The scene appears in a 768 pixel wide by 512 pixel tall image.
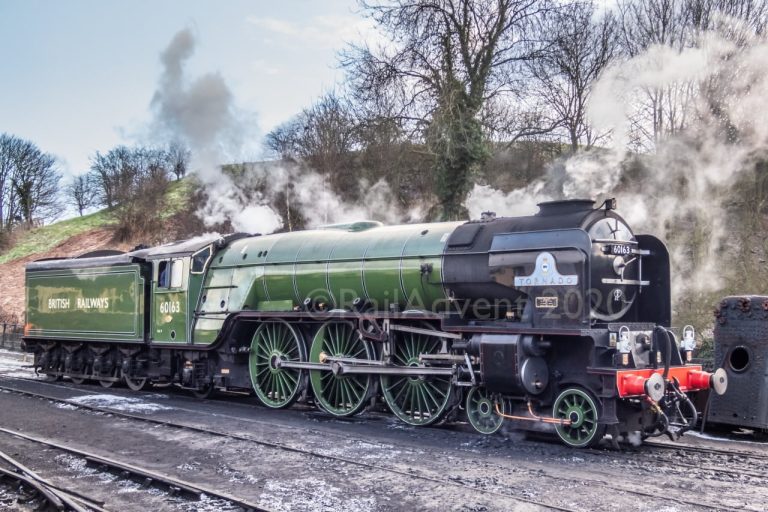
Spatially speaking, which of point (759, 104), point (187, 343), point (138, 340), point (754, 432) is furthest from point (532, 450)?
point (759, 104)

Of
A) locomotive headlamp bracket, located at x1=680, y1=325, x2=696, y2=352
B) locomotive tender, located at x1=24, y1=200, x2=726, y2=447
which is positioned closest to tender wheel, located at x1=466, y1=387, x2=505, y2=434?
locomotive tender, located at x1=24, y1=200, x2=726, y2=447

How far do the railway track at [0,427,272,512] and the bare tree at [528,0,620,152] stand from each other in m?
15.2

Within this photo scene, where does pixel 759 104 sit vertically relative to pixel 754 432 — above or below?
above

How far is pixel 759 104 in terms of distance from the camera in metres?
13.8

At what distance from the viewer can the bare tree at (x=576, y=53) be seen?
62.4ft

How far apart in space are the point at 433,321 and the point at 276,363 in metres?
3.10

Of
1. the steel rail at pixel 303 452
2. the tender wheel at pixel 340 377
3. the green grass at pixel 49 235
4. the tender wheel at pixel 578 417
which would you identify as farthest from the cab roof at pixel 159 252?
the green grass at pixel 49 235

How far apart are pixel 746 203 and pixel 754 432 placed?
806 centimetres

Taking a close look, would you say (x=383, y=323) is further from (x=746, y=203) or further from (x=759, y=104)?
(x=746, y=203)

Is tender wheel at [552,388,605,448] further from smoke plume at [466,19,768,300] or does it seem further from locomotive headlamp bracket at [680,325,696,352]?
smoke plume at [466,19,768,300]

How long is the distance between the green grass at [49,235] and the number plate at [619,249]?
3481 centimetres

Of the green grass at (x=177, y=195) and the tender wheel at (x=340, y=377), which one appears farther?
the green grass at (x=177, y=195)

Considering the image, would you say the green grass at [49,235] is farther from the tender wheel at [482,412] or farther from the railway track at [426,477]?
the tender wheel at [482,412]

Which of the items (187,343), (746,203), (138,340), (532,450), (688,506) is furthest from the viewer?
(746,203)
